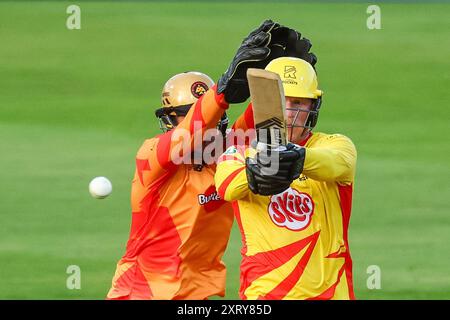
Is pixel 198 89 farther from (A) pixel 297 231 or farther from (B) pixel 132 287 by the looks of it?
(A) pixel 297 231

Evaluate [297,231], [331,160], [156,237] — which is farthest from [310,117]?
[156,237]

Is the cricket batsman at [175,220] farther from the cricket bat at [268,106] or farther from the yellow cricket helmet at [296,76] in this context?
the cricket bat at [268,106]

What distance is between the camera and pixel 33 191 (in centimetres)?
1541

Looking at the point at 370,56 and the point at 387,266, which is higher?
the point at 370,56

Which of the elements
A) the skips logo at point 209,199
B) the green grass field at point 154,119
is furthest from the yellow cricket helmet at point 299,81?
the green grass field at point 154,119

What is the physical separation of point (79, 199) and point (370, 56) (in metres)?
9.05

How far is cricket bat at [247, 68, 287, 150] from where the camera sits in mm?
5793

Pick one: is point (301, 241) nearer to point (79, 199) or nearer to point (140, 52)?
point (79, 199)

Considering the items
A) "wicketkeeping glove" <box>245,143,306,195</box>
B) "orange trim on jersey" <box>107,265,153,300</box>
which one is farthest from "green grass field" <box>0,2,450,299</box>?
"wicketkeeping glove" <box>245,143,306,195</box>

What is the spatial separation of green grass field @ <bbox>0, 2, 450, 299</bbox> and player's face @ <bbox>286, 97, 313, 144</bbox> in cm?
436

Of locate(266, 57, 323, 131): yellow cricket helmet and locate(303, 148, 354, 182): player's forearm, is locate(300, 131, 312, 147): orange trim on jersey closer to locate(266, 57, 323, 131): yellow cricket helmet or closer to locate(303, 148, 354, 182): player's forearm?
locate(266, 57, 323, 131): yellow cricket helmet

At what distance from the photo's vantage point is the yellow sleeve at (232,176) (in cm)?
639

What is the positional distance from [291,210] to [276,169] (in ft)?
2.00
